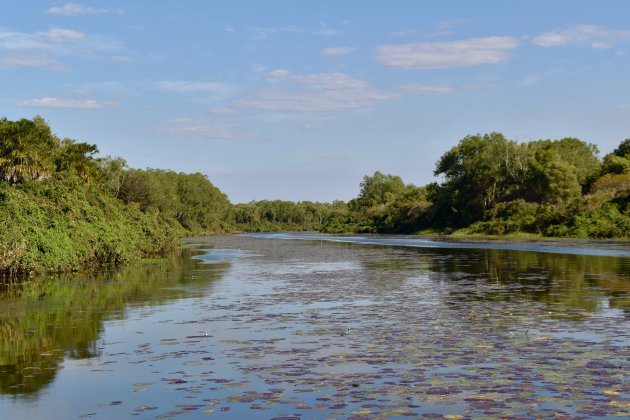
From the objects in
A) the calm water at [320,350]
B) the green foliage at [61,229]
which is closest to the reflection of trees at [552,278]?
the calm water at [320,350]

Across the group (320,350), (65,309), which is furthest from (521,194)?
(320,350)

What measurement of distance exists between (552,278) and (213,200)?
5371 inches

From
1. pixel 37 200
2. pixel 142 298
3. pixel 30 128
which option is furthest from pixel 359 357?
pixel 30 128

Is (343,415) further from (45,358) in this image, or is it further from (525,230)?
(525,230)

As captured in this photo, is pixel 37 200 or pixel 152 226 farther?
pixel 152 226

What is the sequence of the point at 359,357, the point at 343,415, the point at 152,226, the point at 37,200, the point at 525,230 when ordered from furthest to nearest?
the point at 525,230
the point at 152,226
the point at 37,200
the point at 359,357
the point at 343,415

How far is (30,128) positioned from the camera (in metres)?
44.5

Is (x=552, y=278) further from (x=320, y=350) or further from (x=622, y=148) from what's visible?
(x=622, y=148)

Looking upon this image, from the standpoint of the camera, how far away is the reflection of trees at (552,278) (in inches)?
866

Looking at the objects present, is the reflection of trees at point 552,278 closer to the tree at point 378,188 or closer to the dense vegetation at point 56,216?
the dense vegetation at point 56,216

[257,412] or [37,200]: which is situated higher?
[37,200]

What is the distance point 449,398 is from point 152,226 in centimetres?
4970

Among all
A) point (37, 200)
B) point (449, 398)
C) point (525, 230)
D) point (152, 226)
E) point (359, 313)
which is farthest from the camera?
point (525, 230)

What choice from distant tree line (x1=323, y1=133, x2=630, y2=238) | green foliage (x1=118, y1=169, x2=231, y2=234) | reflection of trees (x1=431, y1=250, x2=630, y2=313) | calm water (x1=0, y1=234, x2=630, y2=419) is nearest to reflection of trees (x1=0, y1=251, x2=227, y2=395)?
calm water (x1=0, y1=234, x2=630, y2=419)
